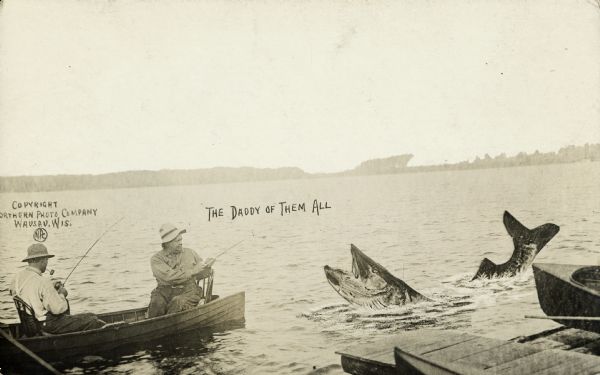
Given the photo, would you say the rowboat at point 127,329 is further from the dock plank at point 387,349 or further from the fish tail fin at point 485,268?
the fish tail fin at point 485,268

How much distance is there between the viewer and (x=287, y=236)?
579cm

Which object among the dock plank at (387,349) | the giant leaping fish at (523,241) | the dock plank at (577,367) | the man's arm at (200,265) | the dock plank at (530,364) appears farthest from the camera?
the giant leaping fish at (523,241)

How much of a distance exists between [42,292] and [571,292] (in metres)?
5.17

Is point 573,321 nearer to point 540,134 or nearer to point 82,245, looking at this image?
point 540,134

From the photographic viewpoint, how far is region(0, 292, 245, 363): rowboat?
5305 millimetres

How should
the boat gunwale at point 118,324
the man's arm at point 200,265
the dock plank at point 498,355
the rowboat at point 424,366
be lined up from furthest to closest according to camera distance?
the man's arm at point 200,265 → the boat gunwale at point 118,324 → the dock plank at point 498,355 → the rowboat at point 424,366

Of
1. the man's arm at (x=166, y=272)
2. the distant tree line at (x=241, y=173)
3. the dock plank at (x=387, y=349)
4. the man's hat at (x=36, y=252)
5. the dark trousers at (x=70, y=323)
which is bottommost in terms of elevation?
the dock plank at (x=387, y=349)

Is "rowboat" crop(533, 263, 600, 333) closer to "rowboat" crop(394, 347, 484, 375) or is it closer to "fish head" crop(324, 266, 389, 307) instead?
"fish head" crop(324, 266, 389, 307)

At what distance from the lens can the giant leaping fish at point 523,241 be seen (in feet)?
21.3

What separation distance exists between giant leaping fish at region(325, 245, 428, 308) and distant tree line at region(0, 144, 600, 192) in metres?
0.99

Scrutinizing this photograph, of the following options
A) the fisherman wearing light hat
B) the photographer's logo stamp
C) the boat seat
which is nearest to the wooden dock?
the fisherman wearing light hat

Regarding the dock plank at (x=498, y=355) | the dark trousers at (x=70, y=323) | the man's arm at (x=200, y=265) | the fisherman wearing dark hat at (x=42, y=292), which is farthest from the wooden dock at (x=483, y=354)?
the fisherman wearing dark hat at (x=42, y=292)

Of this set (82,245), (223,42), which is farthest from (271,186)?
(82,245)

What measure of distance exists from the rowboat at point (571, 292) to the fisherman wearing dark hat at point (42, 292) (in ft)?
15.6
